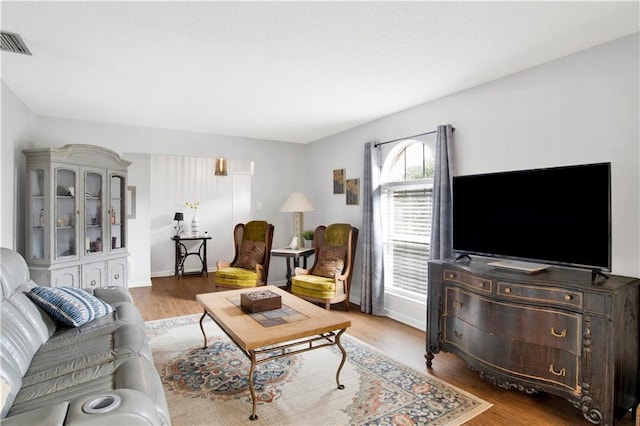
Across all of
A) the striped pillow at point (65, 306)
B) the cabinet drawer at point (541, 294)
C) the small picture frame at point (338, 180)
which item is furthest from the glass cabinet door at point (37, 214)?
the cabinet drawer at point (541, 294)

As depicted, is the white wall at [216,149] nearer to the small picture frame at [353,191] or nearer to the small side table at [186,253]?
the small side table at [186,253]

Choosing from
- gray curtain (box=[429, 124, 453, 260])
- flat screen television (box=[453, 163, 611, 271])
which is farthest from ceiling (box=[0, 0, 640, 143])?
flat screen television (box=[453, 163, 611, 271])

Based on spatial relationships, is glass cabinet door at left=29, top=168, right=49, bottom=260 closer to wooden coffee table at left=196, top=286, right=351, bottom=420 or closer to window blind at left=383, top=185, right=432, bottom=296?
wooden coffee table at left=196, top=286, right=351, bottom=420

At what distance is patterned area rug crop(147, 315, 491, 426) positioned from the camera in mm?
2191

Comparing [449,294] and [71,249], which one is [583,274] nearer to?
[449,294]

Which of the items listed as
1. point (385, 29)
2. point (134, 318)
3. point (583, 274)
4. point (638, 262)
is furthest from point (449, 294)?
point (134, 318)

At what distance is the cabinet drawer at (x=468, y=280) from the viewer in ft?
8.17

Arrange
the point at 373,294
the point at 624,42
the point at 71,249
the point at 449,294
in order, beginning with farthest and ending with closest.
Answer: the point at 373,294, the point at 71,249, the point at 449,294, the point at 624,42

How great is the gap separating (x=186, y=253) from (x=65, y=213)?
9.39 ft

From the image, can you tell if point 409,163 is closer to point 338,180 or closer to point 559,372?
point 338,180

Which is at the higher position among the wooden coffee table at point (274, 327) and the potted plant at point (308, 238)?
the potted plant at point (308, 238)

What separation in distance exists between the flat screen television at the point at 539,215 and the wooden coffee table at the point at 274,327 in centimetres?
133

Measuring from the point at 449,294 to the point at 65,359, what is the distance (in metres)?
2.56

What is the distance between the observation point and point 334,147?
5.33 meters
